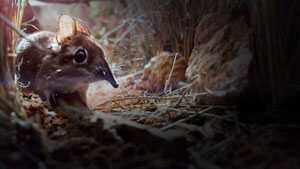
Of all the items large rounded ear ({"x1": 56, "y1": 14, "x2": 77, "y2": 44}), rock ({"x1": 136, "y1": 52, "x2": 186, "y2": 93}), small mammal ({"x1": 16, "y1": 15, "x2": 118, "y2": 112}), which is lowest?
rock ({"x1": 136, "y1": 52, "x2": 186, "y2": 93})

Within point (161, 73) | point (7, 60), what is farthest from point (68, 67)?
point (161, 73)

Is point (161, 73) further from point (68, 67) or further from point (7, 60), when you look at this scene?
point (7, 60)

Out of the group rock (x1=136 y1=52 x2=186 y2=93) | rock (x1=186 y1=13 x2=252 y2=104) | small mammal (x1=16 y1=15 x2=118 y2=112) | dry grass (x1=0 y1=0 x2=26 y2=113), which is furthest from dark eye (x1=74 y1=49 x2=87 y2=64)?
rock (x1=136 y1=52 x2=186 y2=93)

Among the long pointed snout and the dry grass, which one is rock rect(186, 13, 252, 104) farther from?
the dry grass

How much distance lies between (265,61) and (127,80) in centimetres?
220

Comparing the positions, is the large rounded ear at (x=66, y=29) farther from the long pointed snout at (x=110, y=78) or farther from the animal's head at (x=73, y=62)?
the long pointed snout at (x=110, y=78)

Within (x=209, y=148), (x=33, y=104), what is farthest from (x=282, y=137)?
(x=33, y=104)

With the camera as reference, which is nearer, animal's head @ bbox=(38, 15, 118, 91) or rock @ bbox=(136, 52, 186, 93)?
animal's head @ bbox=(38, 15, 118, 91)

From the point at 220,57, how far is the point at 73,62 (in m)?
1.11

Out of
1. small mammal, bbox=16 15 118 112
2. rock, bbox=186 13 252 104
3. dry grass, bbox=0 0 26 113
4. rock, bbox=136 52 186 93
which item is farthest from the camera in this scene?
rock, bbox=136 52 186 93

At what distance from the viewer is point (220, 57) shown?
2398 mm

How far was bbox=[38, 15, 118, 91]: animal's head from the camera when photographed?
2234mm

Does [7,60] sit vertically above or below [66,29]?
below

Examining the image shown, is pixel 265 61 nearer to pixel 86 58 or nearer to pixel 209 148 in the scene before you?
pixel 209 148
